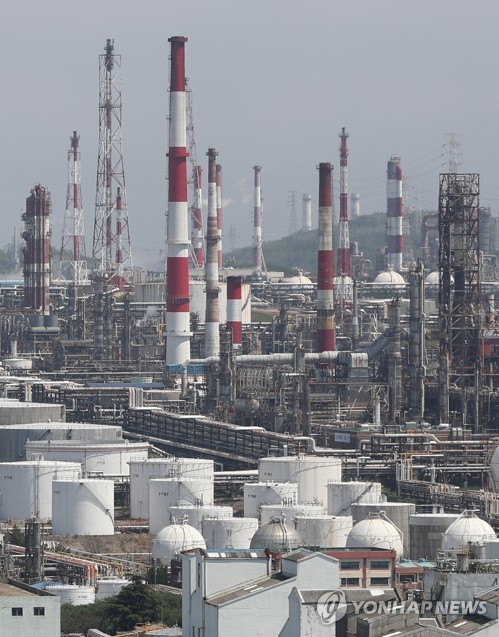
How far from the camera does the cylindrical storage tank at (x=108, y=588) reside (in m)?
45.2

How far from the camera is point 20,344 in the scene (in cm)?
10444

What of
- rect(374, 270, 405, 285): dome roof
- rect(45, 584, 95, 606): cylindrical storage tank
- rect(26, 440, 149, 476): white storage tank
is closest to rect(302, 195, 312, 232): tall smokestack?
rect(374, 270, 405, 285): dome roof

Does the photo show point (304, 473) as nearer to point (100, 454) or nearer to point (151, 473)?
point (151, 473)

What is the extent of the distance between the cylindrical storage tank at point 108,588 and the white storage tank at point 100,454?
16918mm

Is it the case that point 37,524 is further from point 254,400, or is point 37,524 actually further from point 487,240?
point 487,240

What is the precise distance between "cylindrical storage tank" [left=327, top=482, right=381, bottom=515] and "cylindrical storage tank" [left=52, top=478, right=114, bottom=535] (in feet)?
16.3

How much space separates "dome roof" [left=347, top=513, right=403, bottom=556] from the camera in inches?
1881

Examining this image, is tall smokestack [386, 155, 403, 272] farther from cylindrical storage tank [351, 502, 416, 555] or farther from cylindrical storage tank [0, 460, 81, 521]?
cylindrical storage tank [351, 502, 416, 555]

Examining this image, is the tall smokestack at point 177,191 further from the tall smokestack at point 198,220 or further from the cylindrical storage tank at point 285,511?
the tall smokestack at point 198,220

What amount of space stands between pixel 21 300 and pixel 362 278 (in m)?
22.8

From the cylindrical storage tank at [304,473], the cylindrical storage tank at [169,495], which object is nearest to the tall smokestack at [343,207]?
the cylindrical storage tank at [304,473]

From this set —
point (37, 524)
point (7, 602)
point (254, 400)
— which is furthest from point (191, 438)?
point (7, 602)

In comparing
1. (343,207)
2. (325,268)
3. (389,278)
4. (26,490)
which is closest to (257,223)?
(389,278)

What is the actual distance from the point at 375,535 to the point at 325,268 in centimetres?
4069
